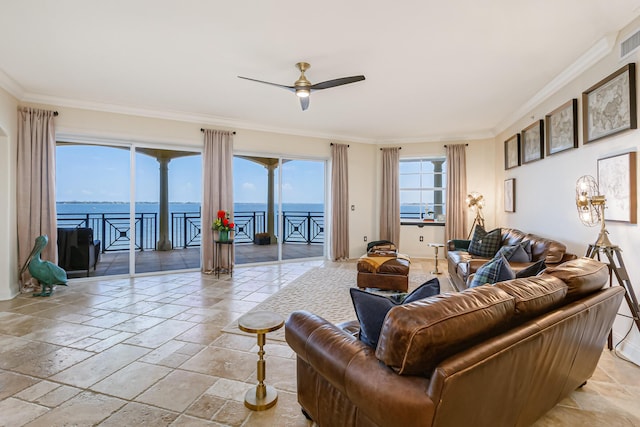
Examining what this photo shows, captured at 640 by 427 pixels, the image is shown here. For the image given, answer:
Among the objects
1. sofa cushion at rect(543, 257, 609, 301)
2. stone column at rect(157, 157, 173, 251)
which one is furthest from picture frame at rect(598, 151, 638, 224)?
stone column at rect(157, 157, 173, 251)

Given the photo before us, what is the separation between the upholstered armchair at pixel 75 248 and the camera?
5070 mm

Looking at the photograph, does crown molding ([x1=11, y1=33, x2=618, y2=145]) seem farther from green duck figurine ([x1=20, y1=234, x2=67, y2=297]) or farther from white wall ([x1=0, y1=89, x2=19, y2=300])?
green duck figurine ([x1=20, y1=234, x2=67, y2=297])

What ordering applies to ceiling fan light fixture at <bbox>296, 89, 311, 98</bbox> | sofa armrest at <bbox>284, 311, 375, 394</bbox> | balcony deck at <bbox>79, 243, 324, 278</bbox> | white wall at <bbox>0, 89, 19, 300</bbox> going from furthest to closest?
1. balcony deck at <bbox>79, 243, 324, 278</bbox>
2. white wall at <bbox>0, 89, 19, 300</bbox>
3. ceiling fan light fixture at <bbox>296, 89, 311, 98</bbox>
4. sofa armrest at <bbox>284, 311, 375, 394</bbox>

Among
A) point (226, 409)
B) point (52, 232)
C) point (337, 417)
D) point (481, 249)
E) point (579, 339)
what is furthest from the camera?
point (481, 249)

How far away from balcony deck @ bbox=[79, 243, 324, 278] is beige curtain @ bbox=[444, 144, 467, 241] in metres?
3.00

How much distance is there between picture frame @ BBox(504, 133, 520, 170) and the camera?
534cm

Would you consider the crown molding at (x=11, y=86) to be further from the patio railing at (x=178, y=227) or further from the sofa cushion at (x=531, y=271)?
the sofa cushion at (x=531, y=271)

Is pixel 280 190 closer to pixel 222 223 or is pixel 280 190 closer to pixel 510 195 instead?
pixel 222 223

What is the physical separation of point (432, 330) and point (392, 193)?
6.30m

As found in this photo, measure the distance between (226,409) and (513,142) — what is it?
581 centimetres

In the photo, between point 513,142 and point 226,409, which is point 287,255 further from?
point 226,409

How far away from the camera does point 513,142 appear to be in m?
5.54

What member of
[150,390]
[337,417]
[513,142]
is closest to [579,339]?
[337,417]

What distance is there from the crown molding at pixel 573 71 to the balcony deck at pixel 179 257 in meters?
4.93
